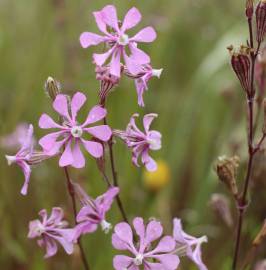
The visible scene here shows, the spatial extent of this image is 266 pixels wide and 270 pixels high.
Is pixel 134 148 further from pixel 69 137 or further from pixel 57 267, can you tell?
pixel 57 267

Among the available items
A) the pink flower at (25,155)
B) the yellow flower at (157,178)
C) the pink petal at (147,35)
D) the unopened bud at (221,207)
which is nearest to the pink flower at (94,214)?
the pink flower at (25,155)

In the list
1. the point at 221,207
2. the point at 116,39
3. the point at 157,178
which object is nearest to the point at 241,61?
the point at 116,39

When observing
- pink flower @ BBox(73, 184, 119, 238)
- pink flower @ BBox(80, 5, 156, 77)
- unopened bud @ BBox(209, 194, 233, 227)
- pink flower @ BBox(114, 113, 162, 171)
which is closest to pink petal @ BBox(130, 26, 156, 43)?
pink flower @ BBox(80, 5, 156, 77)

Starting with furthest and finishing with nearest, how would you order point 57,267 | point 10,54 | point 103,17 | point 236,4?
1. point 236,4
2. point 10,54
3. point 57,267
4. point 103,17

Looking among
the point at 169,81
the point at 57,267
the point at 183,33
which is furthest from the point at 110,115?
the point at 183,33

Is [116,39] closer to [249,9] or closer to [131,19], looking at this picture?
[131,19]

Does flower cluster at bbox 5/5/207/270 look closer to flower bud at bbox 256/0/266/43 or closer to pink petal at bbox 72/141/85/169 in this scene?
pink petal at bbox 72/141/85/169

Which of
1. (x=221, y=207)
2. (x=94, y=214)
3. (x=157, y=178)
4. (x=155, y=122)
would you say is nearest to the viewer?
(x=94, y=214)

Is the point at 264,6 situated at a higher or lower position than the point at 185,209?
higher
